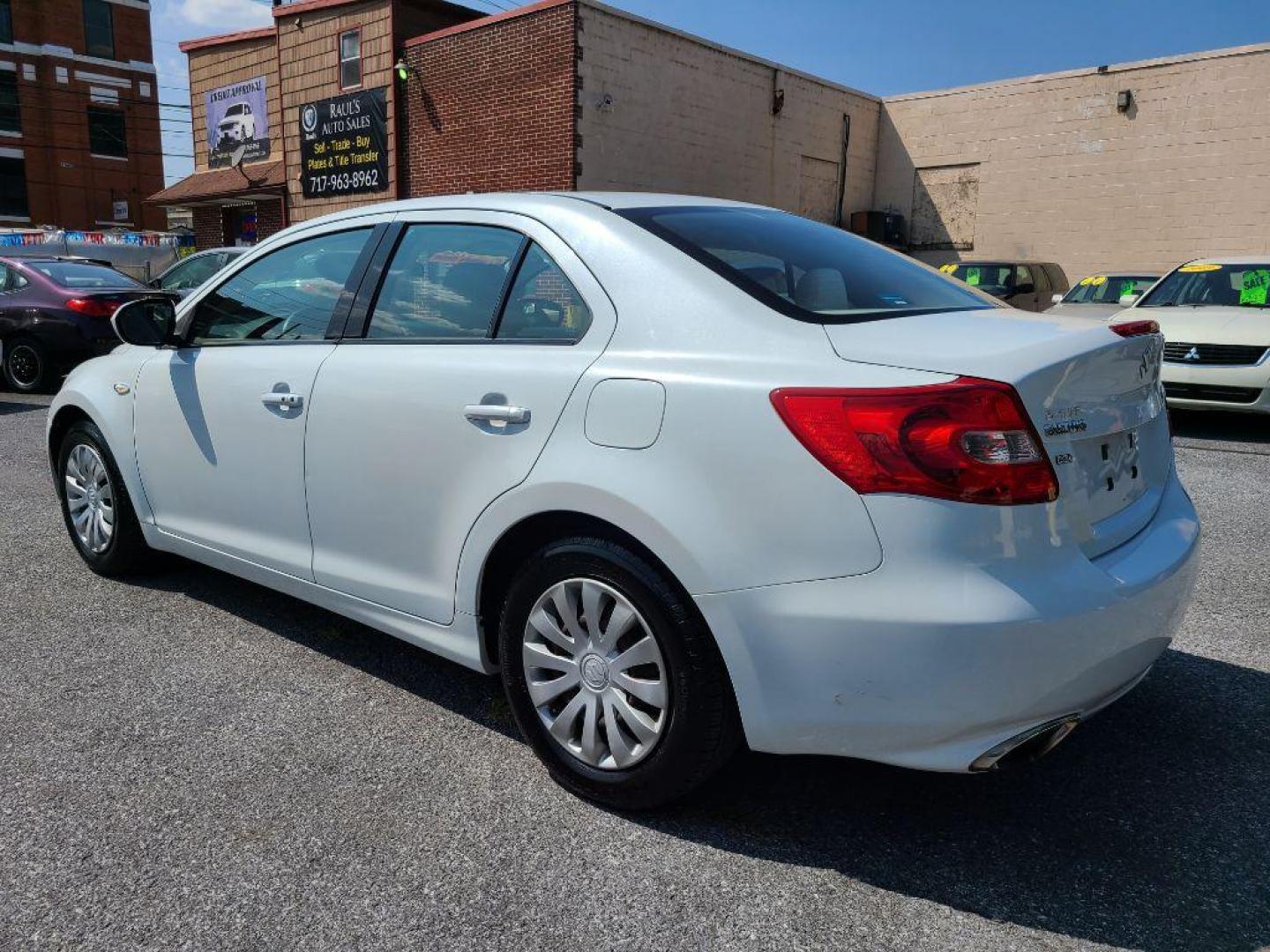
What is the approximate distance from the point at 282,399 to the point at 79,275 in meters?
10.2

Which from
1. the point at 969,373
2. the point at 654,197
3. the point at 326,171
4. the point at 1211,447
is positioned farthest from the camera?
the point at 326,171

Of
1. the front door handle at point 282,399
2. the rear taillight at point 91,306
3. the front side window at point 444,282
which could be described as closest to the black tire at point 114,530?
the front door handle at point 282,399

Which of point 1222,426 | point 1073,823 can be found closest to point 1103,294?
point 1222,426

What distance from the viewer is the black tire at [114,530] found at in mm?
4312

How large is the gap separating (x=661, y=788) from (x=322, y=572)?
1.43m

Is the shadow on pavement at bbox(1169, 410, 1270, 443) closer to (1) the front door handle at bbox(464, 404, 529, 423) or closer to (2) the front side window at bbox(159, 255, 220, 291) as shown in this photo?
(1) the front door handle at bbox(464, 404, 529, 423)

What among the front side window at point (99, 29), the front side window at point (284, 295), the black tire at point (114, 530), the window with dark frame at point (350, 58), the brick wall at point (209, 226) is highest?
the front side window at point (99, 29)

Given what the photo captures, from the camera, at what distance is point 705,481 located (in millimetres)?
2262

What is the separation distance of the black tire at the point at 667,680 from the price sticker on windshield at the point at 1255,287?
29.5 ft

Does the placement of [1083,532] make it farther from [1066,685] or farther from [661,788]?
[661,788]

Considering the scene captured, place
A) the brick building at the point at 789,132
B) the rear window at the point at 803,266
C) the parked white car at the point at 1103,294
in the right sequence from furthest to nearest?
the brick building at the point at 789,132 < the parked white car at the point at 1103,294 < the rear window at the point at 803,266

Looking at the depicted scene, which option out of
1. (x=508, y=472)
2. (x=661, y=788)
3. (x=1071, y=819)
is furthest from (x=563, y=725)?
(x=1071, y=819)

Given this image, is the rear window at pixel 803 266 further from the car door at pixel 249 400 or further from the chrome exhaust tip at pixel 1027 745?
the car door at pixel 249 400

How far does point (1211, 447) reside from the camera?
26.6ft
